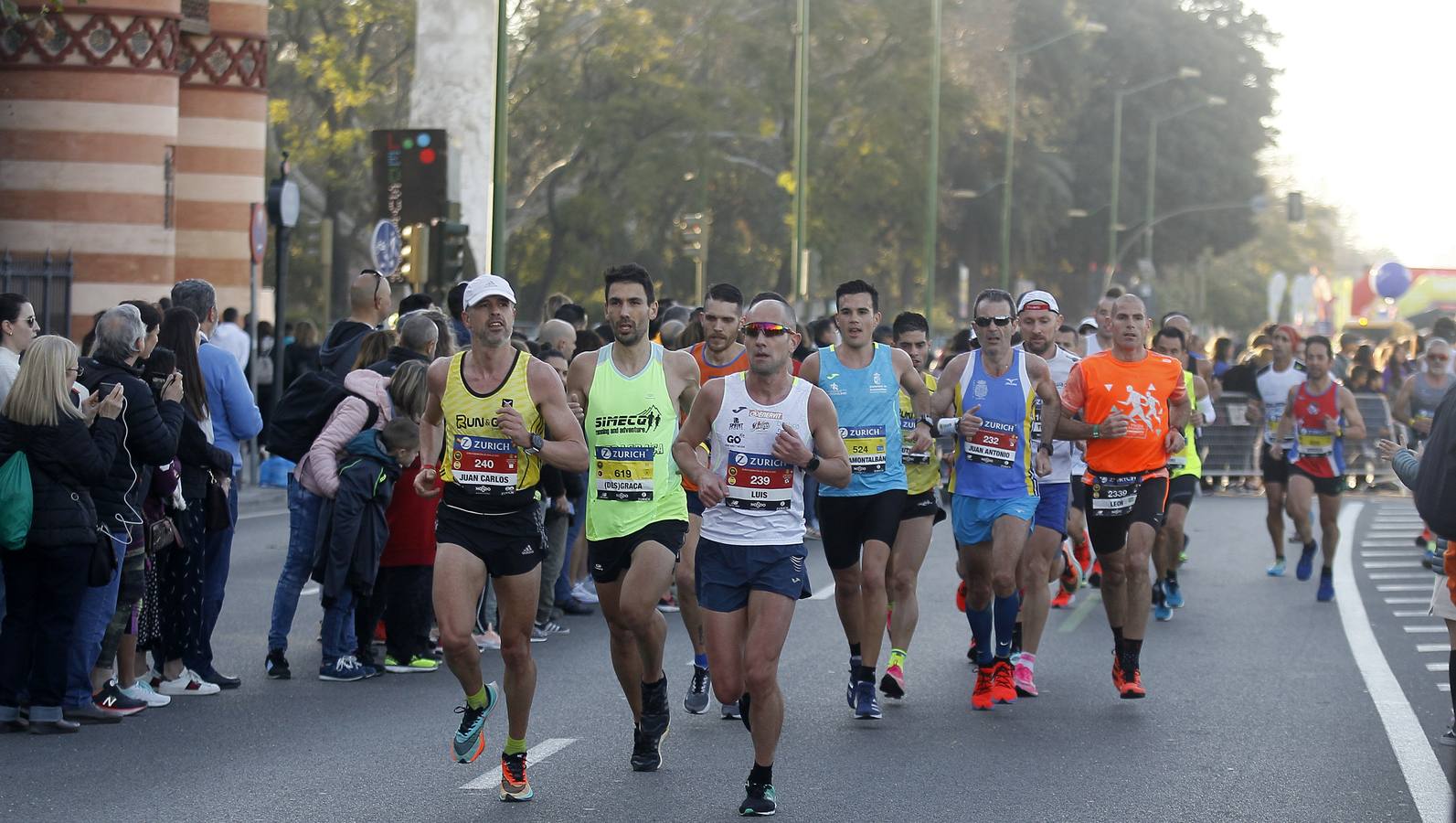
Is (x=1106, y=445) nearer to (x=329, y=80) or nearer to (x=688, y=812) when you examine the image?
(x=688, y=812)

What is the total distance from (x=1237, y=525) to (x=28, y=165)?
15.5m

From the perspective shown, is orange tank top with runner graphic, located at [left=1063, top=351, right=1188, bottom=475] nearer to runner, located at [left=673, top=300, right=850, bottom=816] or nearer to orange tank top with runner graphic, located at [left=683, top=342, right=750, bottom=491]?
orange tank top with runner graphic, located at [left=683, top=342, right=750, bottom=491]

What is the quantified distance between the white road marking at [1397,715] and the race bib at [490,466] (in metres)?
3.71

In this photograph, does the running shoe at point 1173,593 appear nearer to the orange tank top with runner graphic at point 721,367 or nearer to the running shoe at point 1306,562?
the running shoe at point 1306,562

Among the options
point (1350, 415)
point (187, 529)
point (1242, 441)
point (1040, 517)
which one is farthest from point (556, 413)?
point (1242, 441)

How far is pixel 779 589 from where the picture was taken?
26.3 ft

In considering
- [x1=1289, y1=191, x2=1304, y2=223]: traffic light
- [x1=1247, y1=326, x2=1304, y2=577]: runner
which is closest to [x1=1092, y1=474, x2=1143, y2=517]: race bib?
[x1=1247, y1=326, x2=1304, y2=577]: runner

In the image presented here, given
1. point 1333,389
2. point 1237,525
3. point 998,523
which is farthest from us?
point 1237,525

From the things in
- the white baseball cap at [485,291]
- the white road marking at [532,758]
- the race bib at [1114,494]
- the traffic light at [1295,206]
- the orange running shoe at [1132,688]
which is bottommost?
the white road marking at [532,758]

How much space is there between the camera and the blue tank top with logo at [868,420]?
32.8 ft

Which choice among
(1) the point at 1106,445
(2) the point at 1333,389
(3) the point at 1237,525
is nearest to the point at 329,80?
(3) the point at 1237,525

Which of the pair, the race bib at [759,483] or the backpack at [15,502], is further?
the backpack at [15,502]

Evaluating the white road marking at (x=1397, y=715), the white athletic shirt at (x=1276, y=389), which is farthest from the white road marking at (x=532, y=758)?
the white athletic shirt at (x=1276, y=389)

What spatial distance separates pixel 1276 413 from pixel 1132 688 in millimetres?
8948
